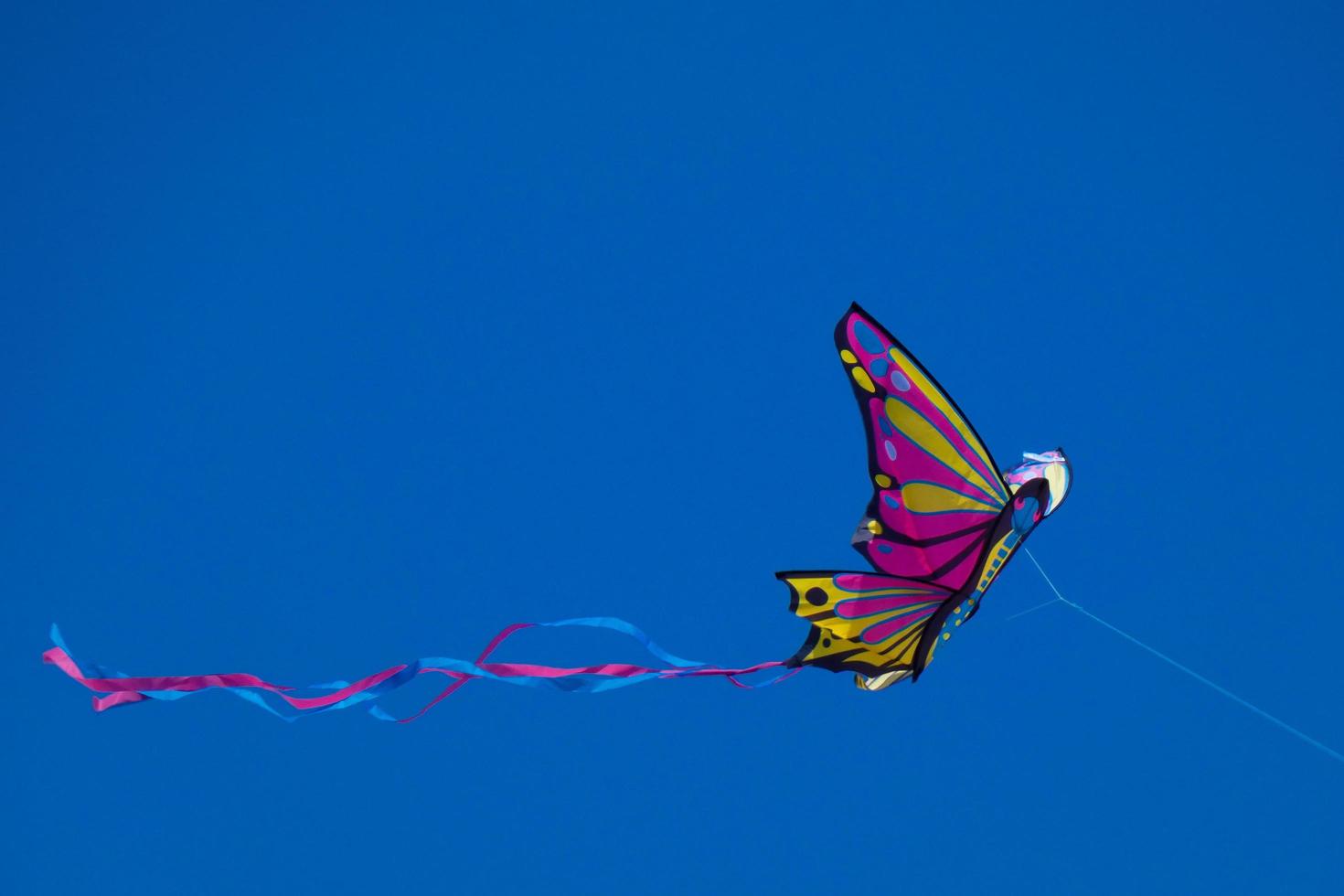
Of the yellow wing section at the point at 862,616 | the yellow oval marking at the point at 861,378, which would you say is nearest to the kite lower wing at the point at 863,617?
the yellow wing section at the point at 862,616

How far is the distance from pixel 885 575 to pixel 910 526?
0.29 meters

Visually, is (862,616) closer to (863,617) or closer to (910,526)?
(863,617)

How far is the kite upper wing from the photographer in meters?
4.33

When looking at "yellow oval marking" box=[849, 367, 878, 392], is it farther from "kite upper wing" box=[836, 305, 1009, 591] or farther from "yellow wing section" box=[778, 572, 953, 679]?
"yellow wing section" box=[778, 572, 953, 679]

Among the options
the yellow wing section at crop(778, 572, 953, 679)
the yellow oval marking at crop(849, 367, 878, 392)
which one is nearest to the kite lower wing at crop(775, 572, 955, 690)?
the yellow wing section at crop(778, 572, 953, 679)

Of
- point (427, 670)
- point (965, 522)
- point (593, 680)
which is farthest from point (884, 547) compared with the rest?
point (427, 670)

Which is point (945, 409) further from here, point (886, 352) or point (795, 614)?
point (795, 614)

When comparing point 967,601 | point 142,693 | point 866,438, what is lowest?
point 142,693

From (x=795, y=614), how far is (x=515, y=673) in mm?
1003

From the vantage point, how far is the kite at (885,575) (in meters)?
4.21

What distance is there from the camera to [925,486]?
444 centimetres

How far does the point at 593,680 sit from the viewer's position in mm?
4332

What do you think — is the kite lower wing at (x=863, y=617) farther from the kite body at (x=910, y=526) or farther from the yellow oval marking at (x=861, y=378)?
the yellow oval marking at (x=861, y=378)

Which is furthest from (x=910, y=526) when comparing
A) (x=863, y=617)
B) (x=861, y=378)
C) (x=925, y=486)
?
(x=861, y=378)
